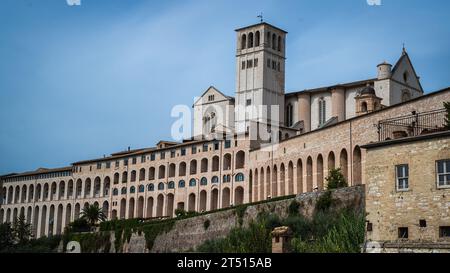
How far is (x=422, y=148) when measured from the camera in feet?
79.7

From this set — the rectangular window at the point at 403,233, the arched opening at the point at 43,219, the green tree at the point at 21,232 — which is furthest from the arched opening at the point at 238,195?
the rectangular window at the point at 403,233

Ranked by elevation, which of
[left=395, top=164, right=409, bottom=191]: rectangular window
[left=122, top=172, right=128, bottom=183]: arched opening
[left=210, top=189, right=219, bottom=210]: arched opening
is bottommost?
[left=395, top=164, right=409, bottom=191]: rectangular window

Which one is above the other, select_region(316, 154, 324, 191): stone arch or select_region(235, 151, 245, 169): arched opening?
select_region(235, 151, 245, 169): arched opening

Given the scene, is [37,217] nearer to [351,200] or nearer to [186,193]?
[186,193]

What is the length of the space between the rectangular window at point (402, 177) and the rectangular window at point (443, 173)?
1210 mm

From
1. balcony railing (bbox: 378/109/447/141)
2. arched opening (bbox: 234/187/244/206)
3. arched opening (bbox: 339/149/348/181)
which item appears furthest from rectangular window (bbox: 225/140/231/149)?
balcony railing (bbox: 378/109/447/141)

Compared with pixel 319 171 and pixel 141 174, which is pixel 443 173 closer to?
pixel 319 171

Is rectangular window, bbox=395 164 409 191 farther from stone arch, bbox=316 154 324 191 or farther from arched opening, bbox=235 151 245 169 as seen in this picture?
arched opening, bbox=235 151 245 169

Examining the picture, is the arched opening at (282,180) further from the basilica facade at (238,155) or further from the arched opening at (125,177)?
the arched opening at (125,177)

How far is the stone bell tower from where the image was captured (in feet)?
245

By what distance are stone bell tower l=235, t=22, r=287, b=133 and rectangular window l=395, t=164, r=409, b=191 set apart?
48.0 metres
